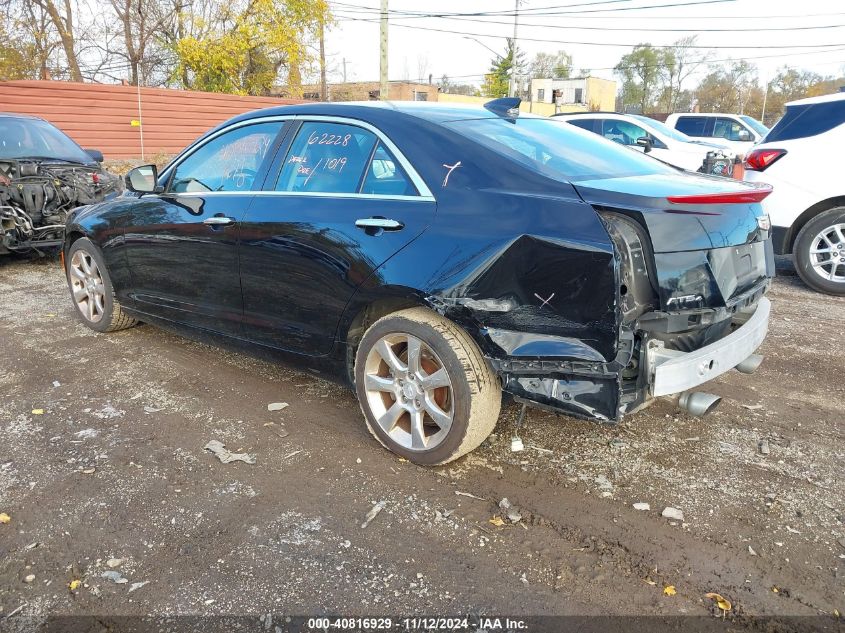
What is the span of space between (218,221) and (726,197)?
2.69 metres

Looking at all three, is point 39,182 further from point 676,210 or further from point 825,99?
point 825,99

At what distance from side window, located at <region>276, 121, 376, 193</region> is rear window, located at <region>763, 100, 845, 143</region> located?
520cm

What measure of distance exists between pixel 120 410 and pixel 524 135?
2.77m

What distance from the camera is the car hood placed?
2576 millimetres

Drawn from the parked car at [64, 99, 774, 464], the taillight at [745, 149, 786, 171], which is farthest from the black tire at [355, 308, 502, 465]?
the taillight at [745, 149, 786, 171]

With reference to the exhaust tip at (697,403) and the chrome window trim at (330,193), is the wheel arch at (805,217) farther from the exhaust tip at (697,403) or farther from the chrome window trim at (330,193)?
the chrome window trim at (330,193)

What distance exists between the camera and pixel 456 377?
2.83 meters

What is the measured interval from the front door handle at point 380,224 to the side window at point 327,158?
9.0 inches

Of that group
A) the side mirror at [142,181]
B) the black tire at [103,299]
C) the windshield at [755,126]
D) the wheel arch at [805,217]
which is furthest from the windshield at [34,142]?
the windshield at [755,126]

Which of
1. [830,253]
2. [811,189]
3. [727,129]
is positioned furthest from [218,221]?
[727,129]

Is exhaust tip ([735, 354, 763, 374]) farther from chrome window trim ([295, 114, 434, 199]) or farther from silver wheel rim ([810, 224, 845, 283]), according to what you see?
silver wheel rim ([810, 224, 845, 283])

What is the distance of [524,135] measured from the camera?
3.34m

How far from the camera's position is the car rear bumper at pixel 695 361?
8.57 feet

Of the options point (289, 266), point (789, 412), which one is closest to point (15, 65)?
point (289, 266)
